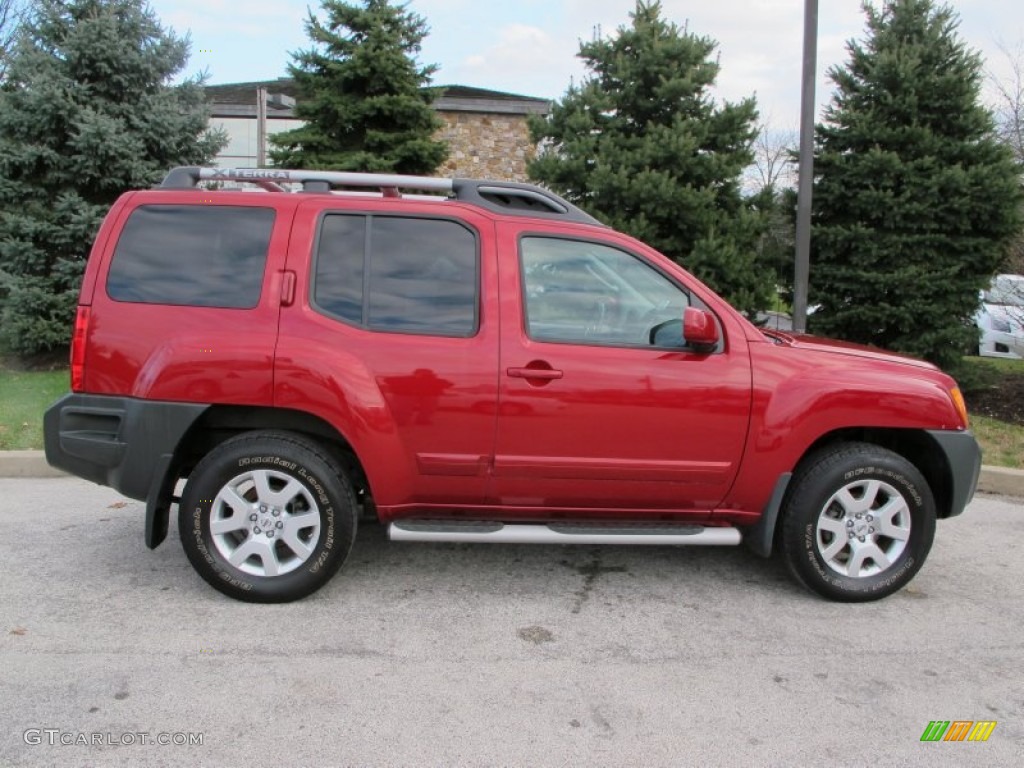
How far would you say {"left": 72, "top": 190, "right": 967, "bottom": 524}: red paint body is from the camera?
3.47 metres

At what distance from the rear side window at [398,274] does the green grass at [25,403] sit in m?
3.96

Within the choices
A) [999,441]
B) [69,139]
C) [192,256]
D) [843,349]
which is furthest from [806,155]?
[69,139]

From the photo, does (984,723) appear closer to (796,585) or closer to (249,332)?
(796,585)

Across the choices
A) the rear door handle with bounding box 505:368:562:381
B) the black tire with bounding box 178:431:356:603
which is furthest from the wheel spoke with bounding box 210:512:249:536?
the rear door handle with bounding box 505:368:562:381

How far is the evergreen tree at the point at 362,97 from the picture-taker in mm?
9547

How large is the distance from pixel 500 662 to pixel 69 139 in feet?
29.3

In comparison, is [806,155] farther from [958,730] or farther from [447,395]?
[958,730]

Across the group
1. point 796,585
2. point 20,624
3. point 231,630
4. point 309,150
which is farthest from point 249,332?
point 309,150

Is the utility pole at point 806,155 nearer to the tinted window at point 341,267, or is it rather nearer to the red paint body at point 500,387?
the red paint body at point 500,387

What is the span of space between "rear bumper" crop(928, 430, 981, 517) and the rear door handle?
1.94 metres

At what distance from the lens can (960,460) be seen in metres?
3.75

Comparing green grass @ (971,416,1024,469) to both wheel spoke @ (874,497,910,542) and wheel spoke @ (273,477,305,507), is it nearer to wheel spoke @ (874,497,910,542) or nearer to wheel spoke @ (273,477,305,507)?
wheel spoke @ (874,497,910,542)

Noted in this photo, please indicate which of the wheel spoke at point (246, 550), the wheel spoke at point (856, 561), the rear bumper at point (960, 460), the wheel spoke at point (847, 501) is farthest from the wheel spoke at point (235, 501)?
the rear bumper at point (960, 460)

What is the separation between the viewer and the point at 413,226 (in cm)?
364
